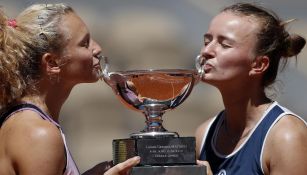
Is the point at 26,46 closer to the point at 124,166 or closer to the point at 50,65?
the point at 50,65

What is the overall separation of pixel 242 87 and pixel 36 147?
25.1 inches

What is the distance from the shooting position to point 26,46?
2.33 m

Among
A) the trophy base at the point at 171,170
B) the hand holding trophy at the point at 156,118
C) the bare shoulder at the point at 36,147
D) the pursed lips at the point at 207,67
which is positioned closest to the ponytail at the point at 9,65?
the bare shoulder at the point at 36,147

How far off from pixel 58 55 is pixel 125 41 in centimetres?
178

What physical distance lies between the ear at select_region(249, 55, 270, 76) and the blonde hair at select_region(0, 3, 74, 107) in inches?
20.4

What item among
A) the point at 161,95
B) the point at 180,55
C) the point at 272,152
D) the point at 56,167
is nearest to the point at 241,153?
the point at 272,152

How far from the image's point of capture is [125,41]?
4152 mm

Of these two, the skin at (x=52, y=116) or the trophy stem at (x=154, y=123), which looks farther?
the trophy stem at (x=154, y=123)

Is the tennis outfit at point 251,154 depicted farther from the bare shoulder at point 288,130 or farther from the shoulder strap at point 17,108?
the shoulder strap at point 17,108

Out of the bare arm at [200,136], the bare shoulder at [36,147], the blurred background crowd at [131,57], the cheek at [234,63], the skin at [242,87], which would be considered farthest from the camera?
the blurred background crowd at [131,57]

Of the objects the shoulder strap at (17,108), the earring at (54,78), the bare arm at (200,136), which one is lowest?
the bare arm at (200,136)

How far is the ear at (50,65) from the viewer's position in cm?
236

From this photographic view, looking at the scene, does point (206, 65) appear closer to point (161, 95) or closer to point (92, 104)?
point (161, 95)

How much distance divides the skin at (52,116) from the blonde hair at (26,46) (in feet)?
0.07
